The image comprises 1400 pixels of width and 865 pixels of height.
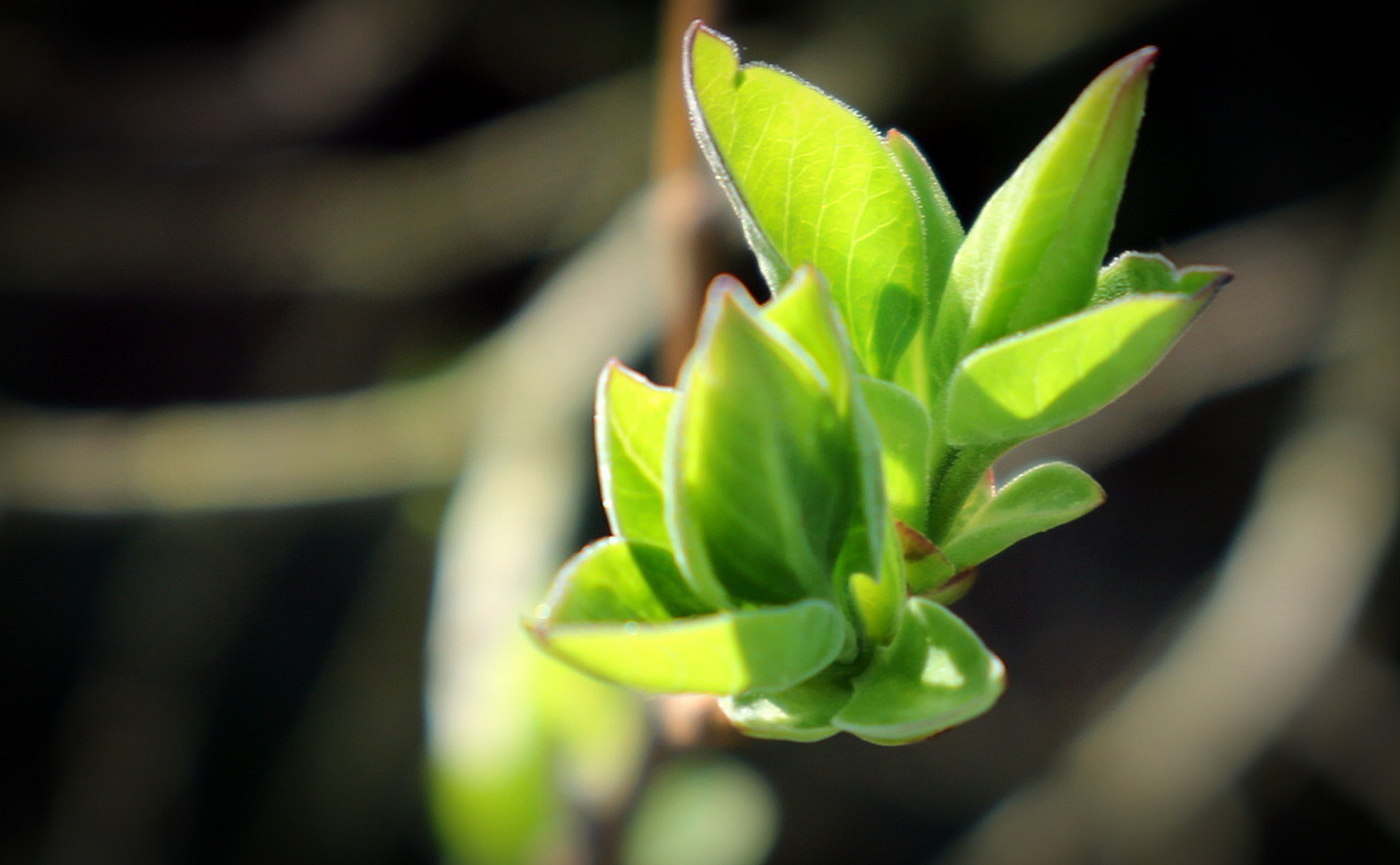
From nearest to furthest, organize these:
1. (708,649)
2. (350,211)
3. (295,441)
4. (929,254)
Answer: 1. (708,649)
2. (929,254)
3. (295,441)
4. (350,211)

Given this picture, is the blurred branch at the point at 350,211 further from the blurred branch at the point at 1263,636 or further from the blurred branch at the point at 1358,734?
the blurred branch at the point at 1358,734

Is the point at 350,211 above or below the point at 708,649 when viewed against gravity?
below

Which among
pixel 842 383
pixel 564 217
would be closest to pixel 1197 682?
pixel 564 217

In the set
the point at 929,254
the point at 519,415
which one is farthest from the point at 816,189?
the point at 519,415

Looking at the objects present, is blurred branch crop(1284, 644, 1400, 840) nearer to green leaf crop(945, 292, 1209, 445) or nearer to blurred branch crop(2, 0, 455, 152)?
green leaf crop(945, 292, 1209, 445)

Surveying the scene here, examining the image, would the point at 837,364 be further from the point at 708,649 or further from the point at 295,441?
the point at 295,441

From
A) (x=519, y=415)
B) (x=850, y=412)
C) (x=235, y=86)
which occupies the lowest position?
(x=519, y=415)

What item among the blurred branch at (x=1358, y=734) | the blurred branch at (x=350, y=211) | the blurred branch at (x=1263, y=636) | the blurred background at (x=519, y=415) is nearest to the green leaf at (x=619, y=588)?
the blurred background at (x=519, y=415)

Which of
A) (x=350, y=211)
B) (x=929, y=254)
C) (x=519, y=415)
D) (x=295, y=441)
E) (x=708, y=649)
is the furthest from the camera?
(x=350, y=211)

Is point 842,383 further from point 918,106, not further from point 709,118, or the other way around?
point 918,106
